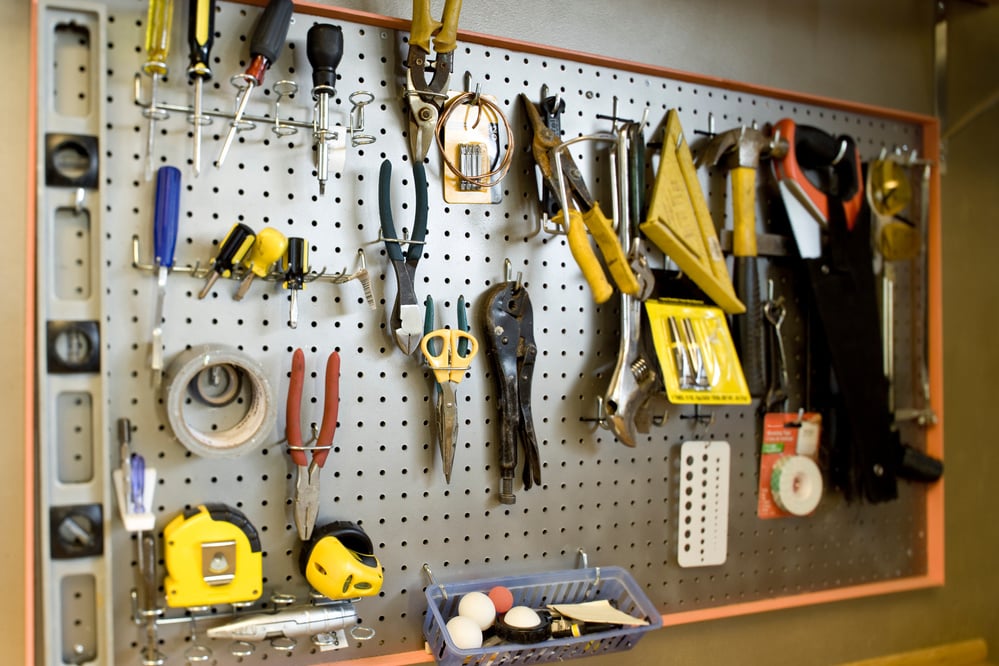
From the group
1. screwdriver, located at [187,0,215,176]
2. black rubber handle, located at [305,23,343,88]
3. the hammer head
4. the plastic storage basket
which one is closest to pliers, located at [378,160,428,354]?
black rubber handle, located at [305,23,343,88]

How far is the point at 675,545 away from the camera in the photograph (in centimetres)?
137

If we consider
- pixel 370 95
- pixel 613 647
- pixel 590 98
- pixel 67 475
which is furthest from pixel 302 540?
pixel 590 98

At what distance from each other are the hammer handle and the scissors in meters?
0.51

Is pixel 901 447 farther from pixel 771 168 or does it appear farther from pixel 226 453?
pixel 226 453

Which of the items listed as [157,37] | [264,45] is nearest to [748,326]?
[264,45]

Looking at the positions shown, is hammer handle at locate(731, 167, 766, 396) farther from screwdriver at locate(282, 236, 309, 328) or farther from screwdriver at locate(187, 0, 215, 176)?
screwdriver at locate(187, 0, 215, 176)

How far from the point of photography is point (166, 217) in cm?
101

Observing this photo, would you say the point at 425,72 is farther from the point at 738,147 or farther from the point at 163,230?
the point at 738,147

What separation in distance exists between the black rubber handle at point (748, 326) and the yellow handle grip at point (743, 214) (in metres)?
0.02

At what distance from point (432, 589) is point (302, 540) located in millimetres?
206

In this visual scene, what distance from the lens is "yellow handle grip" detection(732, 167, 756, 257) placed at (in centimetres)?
138

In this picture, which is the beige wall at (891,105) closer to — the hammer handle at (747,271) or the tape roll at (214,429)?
the hammer handle at (747,271)

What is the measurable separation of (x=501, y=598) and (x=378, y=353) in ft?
1.34

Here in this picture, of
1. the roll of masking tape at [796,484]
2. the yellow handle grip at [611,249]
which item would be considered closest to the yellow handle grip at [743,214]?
the yellow handle grip at [611,249]
